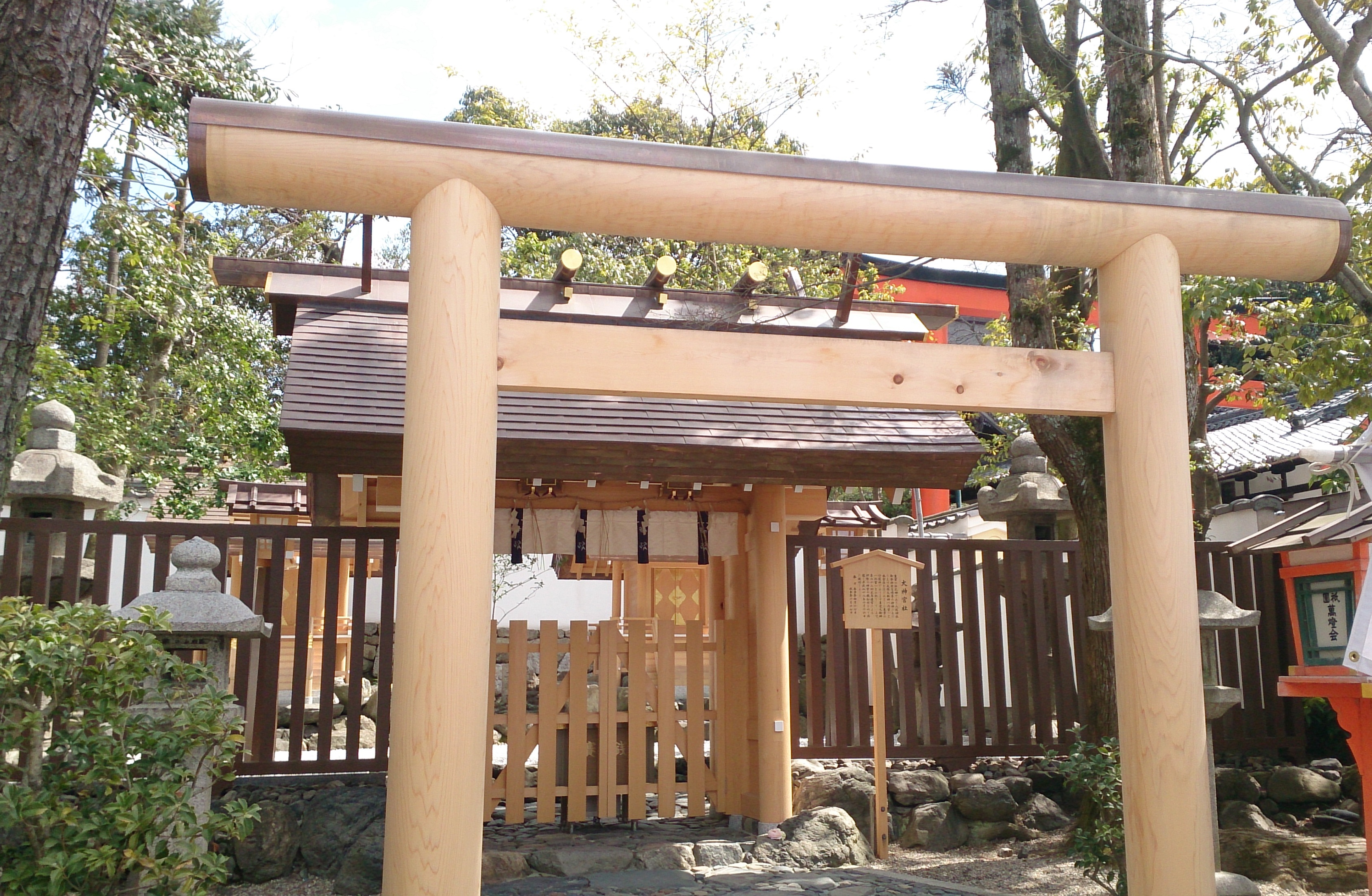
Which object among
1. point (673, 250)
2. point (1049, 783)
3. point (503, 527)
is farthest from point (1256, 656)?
point (673, 250)

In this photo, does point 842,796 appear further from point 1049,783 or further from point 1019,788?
point 1049,783

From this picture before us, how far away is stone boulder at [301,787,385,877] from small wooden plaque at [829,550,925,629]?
369 cm

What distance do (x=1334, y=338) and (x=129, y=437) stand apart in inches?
507

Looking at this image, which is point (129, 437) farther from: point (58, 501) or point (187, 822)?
point (187, 822)

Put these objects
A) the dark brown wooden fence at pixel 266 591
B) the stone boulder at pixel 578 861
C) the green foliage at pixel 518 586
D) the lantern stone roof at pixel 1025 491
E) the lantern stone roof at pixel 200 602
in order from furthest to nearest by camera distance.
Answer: the green foliage at pixel 518 586, the lantern stone roof at pixel 1025 491, the dark brown wooden fence at pixel 266 591, the stone boulder at pixel 578 861, the lantern stone roof at pixel 200 602

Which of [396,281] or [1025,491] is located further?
[1025,491]

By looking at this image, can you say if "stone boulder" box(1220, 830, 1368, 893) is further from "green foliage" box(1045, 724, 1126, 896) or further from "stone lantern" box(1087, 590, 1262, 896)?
"green foliage" box(1045, 724, 1126, 896)

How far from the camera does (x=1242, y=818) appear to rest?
8.02 m

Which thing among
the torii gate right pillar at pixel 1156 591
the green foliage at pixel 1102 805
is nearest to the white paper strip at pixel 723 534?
the green foliage at pixel 1102 805

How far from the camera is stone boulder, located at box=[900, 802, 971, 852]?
8242 mm

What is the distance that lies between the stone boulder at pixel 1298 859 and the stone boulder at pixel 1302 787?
60 centimetres

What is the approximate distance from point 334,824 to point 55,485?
125 inches

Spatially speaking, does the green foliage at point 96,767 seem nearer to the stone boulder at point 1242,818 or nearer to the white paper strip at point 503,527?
the white paper strip at point 503,527

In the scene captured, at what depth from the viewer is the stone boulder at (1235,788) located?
8375mm
